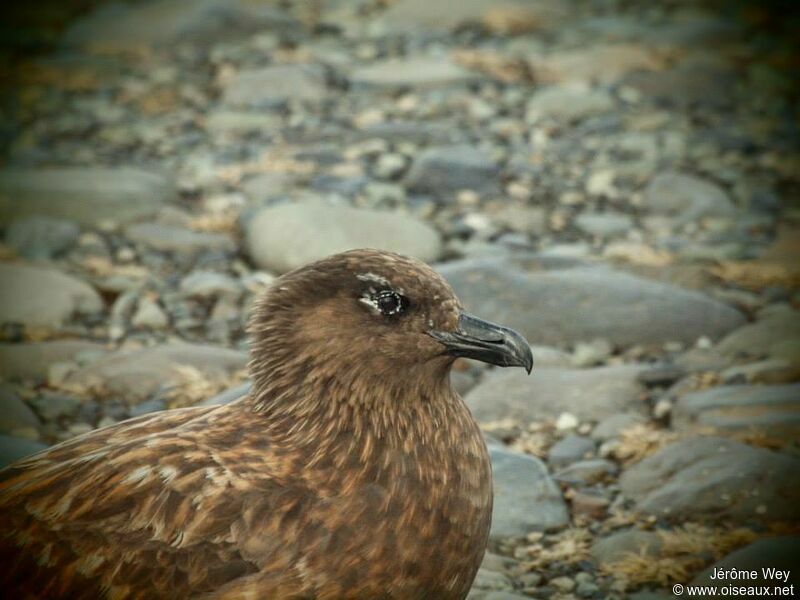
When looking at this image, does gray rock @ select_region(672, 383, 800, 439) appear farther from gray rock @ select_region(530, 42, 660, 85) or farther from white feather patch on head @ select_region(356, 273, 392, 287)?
gray rock @ select_region(530, 42, 660, 85)

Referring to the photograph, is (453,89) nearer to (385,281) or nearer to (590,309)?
(590,309)

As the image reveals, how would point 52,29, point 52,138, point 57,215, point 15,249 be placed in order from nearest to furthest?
point 15,249 → point 57,215 → point 52,138 → point 52,29

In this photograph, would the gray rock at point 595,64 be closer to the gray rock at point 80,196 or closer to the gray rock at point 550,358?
the gray rock at point 80,196

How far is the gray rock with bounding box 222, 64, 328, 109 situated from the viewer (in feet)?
35.6

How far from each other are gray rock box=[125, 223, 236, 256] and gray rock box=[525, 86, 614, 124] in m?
3.62

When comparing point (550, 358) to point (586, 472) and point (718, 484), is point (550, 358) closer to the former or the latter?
point (586, 472)

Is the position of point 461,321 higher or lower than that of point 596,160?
higher

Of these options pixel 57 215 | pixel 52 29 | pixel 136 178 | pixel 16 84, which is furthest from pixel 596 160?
pixel 52 29

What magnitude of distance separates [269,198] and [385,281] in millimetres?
5132

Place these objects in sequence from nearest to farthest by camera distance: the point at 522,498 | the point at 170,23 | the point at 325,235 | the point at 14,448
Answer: the point at 14,448
the point at 522,498
the point at 325,235
the point at 170,23

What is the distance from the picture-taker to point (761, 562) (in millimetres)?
4406

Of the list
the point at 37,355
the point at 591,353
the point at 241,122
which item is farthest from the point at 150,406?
the point at 241,122

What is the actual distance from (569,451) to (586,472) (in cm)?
22

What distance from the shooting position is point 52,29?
1301cm
